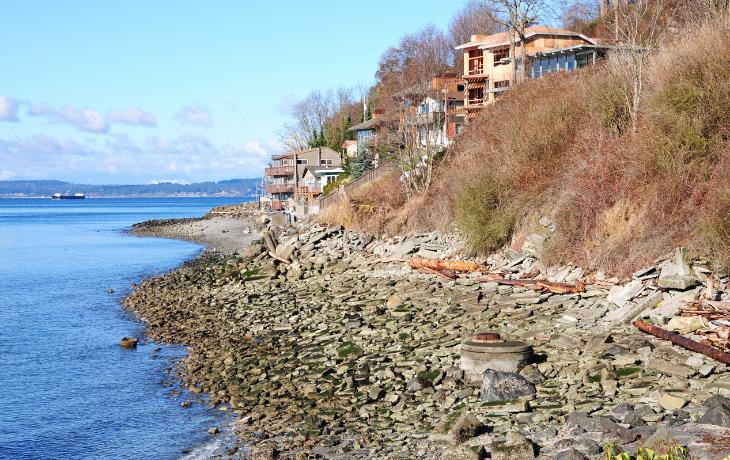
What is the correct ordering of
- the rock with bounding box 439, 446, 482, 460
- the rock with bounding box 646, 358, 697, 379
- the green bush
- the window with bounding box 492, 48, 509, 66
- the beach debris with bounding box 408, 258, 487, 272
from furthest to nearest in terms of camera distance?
the window with bounding box 492, 48, 509, 66 → the green bush → the beach debris with bounding box 408, 258, 487, 272 → the rock with bounding box 646, 358, 697, 379 → the rock with bounding box 439, 446, 482, 460

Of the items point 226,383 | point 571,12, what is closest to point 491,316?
point 226,383

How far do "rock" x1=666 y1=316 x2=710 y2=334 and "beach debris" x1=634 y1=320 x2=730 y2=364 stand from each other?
28 centimetres

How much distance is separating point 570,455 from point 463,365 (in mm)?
4810

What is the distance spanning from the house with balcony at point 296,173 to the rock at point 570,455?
61.1 metres

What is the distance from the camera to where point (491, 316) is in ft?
62.3

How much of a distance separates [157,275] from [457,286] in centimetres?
2368

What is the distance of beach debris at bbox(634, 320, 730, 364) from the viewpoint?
13109mm

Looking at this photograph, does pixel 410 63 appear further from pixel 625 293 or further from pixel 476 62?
pixel 625 293

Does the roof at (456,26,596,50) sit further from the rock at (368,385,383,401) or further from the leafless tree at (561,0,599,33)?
the rock at (368,385,383,401)

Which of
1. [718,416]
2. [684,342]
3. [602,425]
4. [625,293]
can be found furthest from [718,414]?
[625,293]

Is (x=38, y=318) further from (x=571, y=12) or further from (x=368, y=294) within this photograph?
(x=571, y=12)

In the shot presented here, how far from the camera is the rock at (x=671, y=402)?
38.2ft

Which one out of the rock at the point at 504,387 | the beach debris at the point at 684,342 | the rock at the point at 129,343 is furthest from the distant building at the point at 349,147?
the rock at the point at 504,387

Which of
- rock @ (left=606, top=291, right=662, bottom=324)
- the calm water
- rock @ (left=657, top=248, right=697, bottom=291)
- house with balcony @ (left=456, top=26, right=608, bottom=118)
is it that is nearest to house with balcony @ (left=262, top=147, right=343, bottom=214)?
house with balcony @ (left=456, top=26, right=608, bottom=118)
